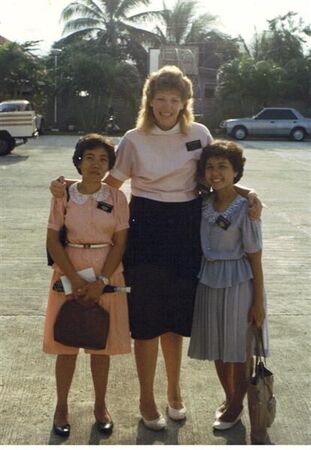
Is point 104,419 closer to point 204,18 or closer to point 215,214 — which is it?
point 215,214

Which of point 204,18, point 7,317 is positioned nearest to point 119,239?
point 7,317

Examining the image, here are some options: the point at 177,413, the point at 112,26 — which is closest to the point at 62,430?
the point at 177,413

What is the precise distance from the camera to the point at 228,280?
3389 millimetres

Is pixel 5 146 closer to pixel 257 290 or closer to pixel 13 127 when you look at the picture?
pixel 13 127

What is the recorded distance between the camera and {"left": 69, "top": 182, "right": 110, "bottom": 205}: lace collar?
3393 millimetres

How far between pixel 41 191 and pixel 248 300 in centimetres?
895

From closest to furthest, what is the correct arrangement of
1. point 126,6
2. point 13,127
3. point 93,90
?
point 13,127 → point 93,90 → point 126,6

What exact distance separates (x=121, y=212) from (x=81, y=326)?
1.87 ft

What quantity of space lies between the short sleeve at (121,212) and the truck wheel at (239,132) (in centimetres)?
2621

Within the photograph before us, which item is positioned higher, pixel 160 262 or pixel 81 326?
pixel 160 262

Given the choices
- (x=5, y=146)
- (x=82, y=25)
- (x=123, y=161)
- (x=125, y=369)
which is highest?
(x=82, y=25)

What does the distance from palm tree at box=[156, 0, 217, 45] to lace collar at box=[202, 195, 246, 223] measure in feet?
118

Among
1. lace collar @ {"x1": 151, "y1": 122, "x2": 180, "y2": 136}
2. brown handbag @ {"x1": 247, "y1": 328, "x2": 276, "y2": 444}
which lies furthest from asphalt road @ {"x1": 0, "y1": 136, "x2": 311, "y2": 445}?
lace collar @ {"x1": 151, "y1": 122, "x2": 180, "y2": 136}

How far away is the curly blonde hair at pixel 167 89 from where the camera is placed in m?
3.42
